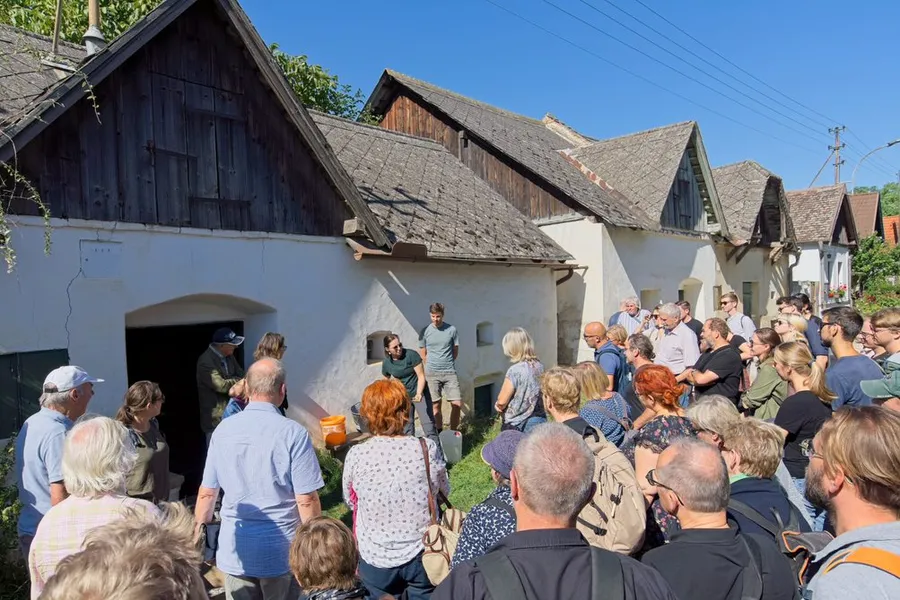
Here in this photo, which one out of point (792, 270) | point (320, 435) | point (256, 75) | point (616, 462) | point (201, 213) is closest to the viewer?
point (616, 462)

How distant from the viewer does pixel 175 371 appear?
7.91 meters

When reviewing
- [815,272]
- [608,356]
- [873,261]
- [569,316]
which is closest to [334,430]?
[608,356]

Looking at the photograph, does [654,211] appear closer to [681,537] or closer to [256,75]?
[256,75]

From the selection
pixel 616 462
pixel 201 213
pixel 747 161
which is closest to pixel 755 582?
pixel 616 462

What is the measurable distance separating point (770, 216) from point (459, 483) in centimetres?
1640

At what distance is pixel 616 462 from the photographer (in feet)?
9.04

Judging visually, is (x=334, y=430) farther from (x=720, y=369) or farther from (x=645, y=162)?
(x=645, y=162)

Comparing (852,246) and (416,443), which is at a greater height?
(852,246)

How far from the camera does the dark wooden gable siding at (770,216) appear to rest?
17.4 meters

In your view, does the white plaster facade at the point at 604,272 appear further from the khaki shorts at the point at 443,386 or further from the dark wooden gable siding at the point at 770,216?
the dark wooden gable siding at the point at 770,216

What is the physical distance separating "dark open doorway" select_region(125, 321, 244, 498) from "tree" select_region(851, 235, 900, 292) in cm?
2830

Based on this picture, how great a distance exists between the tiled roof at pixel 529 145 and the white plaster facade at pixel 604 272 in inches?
16.9

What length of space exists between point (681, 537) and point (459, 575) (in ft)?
3.12

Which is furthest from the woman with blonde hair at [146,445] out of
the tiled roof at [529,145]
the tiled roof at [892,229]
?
the tiled roof at [892,229]
